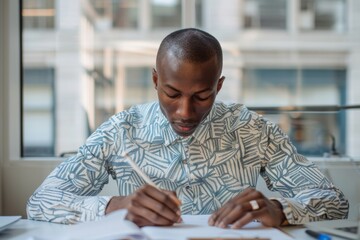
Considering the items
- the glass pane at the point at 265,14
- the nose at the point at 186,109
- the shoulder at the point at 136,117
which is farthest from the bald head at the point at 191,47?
the glass pane at the point at 265,14

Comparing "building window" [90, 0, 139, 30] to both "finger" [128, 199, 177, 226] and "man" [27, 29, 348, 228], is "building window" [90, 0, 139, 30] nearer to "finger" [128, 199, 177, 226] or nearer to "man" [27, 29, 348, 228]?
"man" [27, 29, 348, 228]

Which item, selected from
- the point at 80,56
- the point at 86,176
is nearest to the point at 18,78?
the point at 80,56

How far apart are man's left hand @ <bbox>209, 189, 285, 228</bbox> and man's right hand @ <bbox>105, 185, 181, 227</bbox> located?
0.33 ft

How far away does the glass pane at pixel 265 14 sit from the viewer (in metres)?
2.65

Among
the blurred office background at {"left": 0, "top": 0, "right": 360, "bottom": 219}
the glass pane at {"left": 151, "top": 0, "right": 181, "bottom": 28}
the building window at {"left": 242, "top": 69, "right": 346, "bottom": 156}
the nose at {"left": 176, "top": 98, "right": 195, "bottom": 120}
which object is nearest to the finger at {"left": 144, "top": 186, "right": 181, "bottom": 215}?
the nose at {"left": 176, "top": 98, "right": 195, "bottom": 120}

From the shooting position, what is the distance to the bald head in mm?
1323

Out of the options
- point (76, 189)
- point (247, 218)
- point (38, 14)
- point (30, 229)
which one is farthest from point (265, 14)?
point (30, 229)

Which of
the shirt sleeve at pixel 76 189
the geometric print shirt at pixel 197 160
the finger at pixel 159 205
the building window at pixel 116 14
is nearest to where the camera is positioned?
the finger at pixel 159 205

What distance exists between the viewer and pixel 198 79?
4.24ft

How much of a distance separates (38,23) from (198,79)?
1.31 metres

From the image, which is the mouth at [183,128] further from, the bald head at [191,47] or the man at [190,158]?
the bald head at [191,47]

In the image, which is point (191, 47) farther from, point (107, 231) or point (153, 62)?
point (153, 62)

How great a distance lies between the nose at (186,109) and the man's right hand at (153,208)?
0.23 m

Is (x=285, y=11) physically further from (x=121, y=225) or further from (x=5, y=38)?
(x=121, y=225)
